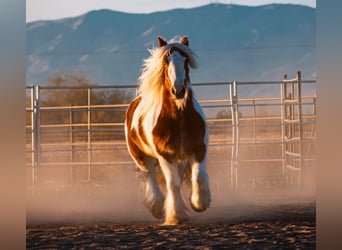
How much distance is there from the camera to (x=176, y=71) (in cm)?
418

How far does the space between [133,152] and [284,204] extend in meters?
1.37

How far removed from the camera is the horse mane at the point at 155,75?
4391 millimetres

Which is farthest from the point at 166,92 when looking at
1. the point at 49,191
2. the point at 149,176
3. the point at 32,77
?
the point at 32,77

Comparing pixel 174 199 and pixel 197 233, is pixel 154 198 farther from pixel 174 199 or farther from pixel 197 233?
pixel 197 233

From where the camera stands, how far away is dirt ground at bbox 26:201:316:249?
3.69 metres

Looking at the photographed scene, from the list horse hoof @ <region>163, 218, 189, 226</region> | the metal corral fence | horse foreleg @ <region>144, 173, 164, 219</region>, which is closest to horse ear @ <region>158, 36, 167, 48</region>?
horse foreleg @ <region>144, 173, 164, 219</region>

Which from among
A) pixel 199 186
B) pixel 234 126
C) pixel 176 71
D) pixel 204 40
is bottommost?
pixel 199 186

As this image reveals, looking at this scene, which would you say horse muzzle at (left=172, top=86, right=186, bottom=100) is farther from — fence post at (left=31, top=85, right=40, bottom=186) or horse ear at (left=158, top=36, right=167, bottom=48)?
fence post at (left=31, top=85, right=40, bottom=186)

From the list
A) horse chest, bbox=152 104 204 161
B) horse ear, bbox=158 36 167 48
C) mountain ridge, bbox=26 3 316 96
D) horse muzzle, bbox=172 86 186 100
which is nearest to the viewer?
horse muzzle, bbox=172 86 186 100

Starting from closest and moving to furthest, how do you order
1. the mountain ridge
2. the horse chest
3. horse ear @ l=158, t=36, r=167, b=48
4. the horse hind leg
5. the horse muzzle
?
the horse muzzle, the horse chest, horse ear @ l=158, t=36, r=167, b=48, the horse hind leg, the mountain ridge

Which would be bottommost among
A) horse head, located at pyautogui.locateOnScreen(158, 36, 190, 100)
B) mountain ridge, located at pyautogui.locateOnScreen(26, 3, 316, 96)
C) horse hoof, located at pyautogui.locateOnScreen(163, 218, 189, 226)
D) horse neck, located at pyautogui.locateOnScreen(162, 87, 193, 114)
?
horse hoof, located at pyautogui.locateOnScreen(163, 218, 189, 226)

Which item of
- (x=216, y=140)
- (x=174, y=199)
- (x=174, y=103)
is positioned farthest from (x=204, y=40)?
(x=174, y=199)

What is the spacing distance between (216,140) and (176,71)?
465cm
